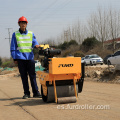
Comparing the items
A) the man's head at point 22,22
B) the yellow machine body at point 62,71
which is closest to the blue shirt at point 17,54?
the man's head at point 22,22

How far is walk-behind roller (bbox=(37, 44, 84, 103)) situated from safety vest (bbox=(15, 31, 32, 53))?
0.89 metres

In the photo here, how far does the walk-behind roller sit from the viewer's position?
566cm

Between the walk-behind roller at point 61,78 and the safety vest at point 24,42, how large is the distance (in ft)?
2.92

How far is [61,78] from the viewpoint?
232 inches

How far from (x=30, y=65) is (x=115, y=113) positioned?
3132mm

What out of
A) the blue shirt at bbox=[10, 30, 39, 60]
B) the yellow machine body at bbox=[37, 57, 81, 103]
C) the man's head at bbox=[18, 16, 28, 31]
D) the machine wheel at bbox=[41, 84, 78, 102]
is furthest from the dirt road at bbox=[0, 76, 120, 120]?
the man's head at bbox=[18, 16, 28, 31]

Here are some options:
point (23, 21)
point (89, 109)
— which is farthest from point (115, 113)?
point (23, 21)

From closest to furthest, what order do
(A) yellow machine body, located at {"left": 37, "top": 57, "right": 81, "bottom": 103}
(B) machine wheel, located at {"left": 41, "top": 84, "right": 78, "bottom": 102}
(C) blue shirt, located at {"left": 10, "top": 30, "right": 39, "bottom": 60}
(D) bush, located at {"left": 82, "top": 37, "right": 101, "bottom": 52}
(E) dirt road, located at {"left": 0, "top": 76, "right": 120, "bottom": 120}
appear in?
(E) dirt road, located at {"left": 0, "top": 76, "right": 120, "bottom": 120} → (A) yellow machine body, located at {"left": 37, "top": 57, "right": 81, "bottom": 103} → (B) machine wheel, located at {"left": 41, "top": 84, "right": 78, "bottom": 102} → (C) blue shirt, located at {"left": 10, "top": 30, "right": 39, "bottom": 60} → (D) bush, located at {"left": 82, "top": 37, "right": 101, "bottom": 52}

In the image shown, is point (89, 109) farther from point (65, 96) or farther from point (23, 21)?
point (23, 21)

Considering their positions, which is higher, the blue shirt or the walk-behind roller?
the blue shirt

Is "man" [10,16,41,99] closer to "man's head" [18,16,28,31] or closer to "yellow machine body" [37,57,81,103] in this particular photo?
"man's head" [18,16,28,31]

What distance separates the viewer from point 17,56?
696cm

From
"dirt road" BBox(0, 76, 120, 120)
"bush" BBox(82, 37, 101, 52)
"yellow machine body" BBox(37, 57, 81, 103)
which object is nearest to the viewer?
"dirt road" BBox(0, 76, 120, 120)

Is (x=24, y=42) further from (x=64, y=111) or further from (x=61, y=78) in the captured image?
(x=64, y=111)
